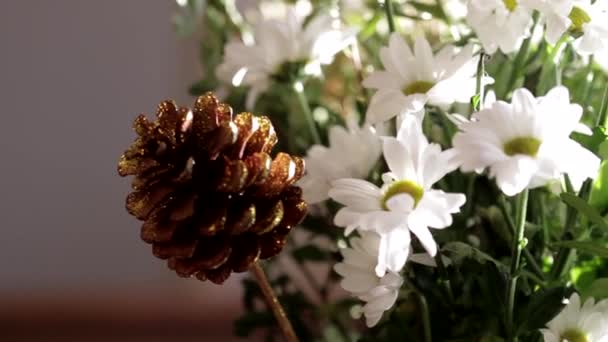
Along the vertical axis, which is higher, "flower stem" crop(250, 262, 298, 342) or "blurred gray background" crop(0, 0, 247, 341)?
"blurred gray background" crop(0, 0, 247, 341)

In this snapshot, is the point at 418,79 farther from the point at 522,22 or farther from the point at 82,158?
the point at 82,158

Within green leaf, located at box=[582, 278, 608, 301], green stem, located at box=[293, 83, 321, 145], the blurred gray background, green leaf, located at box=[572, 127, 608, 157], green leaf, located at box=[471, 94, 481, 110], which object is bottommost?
green leaf, located at box=[582, 278, 608, 301]

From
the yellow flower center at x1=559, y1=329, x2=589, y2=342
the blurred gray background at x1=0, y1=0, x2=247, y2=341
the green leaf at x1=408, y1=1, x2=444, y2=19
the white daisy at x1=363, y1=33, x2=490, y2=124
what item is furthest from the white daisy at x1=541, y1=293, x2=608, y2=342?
the blurred gray background at x1=0, y1=0, x2=247, y2=341

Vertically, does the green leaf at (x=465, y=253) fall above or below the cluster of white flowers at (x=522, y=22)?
below

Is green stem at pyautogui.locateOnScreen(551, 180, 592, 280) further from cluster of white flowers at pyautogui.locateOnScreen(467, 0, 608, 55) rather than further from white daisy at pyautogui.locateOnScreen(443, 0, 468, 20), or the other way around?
white daisy at pyautogui.locateOnScreen(443, 0, 468, 20)

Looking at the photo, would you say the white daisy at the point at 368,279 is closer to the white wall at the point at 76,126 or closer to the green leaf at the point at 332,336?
the green leaf at the point at 332,336

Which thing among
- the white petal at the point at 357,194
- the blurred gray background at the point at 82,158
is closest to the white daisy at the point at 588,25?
the white petal at the point at 357,194

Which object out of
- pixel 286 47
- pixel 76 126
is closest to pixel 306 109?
pixel 286 47
